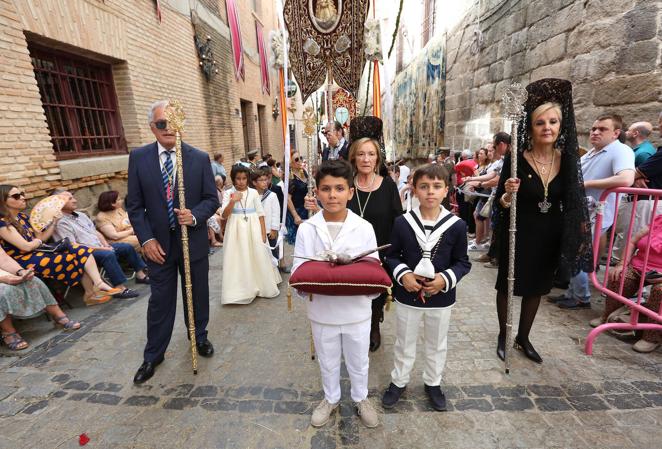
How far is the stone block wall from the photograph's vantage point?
14.0ft

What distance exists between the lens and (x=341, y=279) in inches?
75.2

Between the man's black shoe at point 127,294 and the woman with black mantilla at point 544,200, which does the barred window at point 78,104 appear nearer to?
the man's black shoe at point 127,294

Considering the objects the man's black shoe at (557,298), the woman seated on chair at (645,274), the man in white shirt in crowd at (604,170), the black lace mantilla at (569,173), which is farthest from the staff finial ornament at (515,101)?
the man's black shoe at (557,298)

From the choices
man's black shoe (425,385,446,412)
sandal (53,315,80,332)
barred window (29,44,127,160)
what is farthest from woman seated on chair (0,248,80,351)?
man's black shoe (425,385,446,412)

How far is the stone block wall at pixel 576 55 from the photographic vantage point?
425 cm

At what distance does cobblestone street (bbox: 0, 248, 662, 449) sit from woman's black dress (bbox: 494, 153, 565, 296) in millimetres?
750

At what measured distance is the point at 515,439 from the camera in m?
2.15

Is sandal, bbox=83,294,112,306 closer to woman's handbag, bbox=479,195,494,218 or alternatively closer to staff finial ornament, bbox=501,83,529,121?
staff finial ornament, bbox=501,83,529,121

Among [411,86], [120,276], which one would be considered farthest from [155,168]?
[411,86]

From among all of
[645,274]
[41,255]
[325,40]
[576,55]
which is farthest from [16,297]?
[576,55]

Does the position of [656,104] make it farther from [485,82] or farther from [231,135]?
[231,135]

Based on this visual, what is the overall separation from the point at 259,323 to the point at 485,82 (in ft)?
25.1

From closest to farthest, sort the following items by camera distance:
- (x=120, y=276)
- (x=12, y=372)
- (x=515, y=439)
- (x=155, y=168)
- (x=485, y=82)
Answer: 1. (x=515, y=439)
2. (x=155, y=168)
3. (x=12, y=372)
4. (x=120, y=276)
5. (x=485, y=82)

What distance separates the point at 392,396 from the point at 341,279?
3.81 feet
